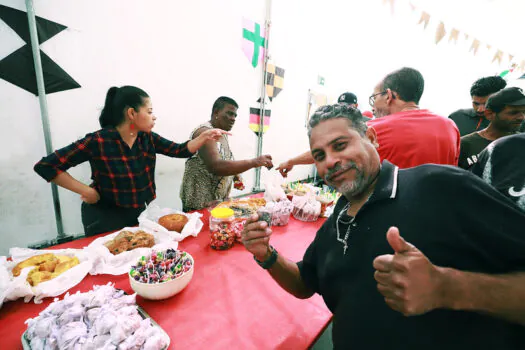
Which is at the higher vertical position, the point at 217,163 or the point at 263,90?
the point at 263,90

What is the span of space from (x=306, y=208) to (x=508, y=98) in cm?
210

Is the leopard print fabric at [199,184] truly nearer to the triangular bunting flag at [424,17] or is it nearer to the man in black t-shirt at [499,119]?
the man in black t-shirt at [499,119]

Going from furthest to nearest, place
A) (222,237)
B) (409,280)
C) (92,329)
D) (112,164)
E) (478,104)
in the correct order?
1. (478,104)
2. (112,164)
3. (222,237)
4. (92,329)
5. (409,280)

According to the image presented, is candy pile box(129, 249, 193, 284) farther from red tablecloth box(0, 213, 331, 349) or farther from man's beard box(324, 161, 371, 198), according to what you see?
man's beard box(324, 161, 371, 198)

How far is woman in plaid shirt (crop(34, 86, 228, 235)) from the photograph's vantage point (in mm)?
1906

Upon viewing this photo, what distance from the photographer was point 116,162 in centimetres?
198

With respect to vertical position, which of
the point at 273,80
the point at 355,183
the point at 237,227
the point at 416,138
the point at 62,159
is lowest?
the point at 237,227

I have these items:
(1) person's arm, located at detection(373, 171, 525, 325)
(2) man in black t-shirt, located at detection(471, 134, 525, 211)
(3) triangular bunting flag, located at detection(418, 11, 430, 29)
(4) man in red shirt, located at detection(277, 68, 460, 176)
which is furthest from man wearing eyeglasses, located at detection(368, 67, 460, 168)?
(3) triangular bunting flag, located at detection(418, 11, 430, 29)

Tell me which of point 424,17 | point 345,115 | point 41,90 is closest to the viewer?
point 345,115

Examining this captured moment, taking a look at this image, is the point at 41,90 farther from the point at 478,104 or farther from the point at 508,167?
the point at 478,104

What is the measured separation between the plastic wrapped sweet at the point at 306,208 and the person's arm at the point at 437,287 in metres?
1.63

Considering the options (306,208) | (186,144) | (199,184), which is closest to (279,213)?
(306,208)

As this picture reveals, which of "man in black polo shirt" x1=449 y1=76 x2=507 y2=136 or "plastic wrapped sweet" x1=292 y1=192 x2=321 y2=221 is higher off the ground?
"man in black polo shirt" x1=449 y1=76 x2=507 y2=136

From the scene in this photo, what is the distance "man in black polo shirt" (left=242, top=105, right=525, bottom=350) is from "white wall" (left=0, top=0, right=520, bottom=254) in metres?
3.02
